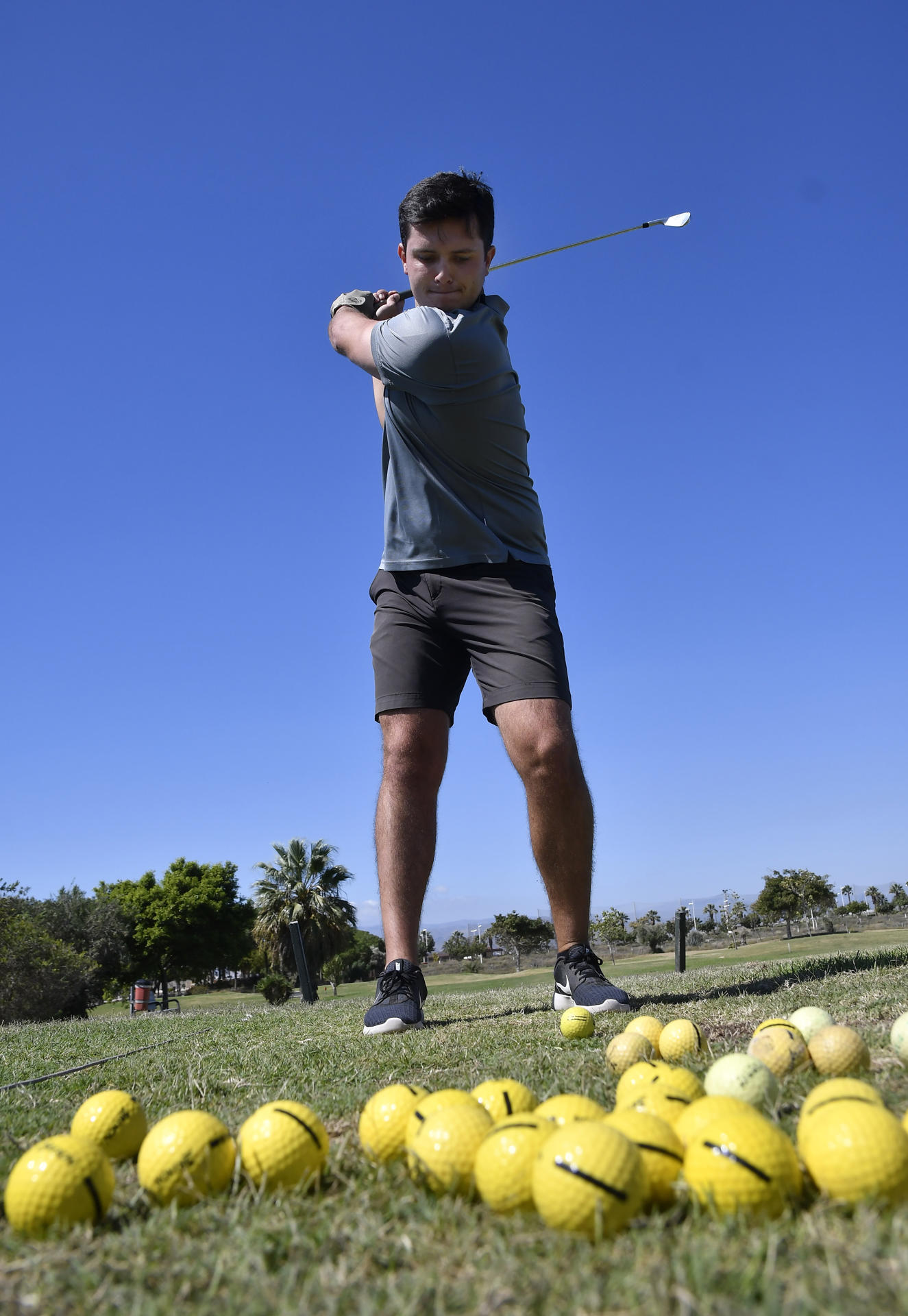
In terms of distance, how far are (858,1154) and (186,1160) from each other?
3.98ft

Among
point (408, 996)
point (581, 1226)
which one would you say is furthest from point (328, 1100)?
point (408, 996)

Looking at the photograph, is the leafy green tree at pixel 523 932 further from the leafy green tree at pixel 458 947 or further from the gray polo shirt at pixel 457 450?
the gray polo shirt at pixel 457 450

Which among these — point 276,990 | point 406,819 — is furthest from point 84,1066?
point 276,990

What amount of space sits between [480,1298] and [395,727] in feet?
11.3

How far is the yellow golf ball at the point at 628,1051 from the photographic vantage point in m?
2.64

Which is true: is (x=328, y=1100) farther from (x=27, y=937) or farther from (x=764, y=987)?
(x=27, y=937)

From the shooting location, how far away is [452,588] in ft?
15.1

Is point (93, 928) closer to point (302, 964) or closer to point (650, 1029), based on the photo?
point (302, 964)

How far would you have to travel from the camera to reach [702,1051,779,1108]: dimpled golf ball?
80.4 inches

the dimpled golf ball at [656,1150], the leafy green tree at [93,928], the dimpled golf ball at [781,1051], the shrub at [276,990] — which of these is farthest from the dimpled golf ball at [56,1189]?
Result: the leafy green tree at [93,928]

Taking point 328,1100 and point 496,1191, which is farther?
point 328,1100

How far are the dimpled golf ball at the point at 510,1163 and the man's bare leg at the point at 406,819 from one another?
2.72 metres

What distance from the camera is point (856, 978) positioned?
441 centimetres

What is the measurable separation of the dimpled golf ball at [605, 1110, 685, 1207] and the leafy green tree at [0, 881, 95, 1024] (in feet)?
92.7
